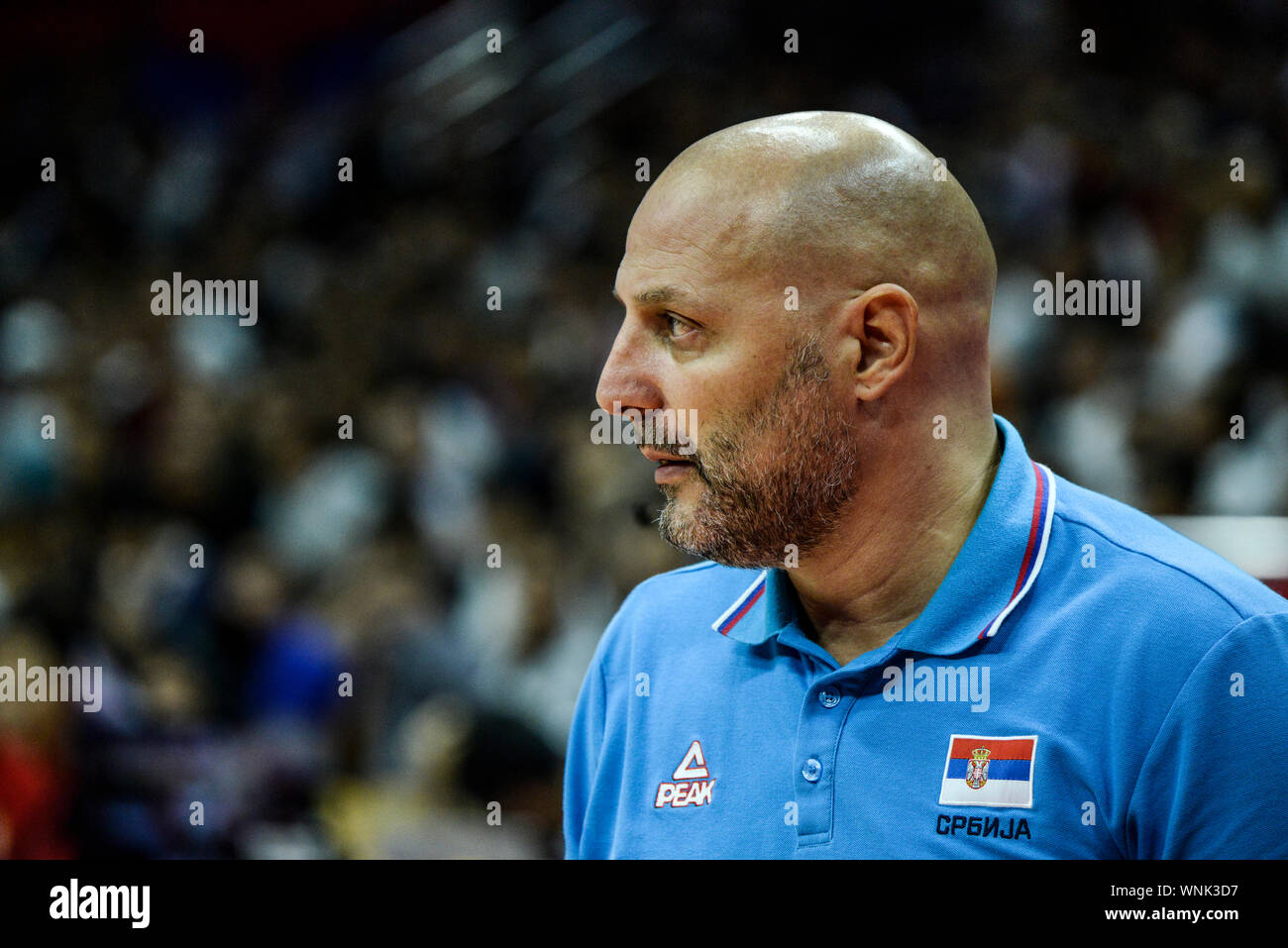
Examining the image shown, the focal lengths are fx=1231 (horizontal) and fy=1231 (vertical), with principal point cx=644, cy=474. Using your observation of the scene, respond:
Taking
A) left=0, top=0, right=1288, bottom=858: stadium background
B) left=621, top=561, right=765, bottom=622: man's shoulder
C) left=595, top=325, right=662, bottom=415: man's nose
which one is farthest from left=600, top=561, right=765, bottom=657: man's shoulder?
left=0, top=0, right=1288, bottom=858: stadium background

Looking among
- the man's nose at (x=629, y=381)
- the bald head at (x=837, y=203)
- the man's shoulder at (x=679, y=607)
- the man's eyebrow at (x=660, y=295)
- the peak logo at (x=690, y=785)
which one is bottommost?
the peak logo at (x=690, y=785)

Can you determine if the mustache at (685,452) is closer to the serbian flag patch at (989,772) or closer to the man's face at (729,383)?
the man's face at (729,383)

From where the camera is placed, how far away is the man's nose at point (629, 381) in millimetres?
1065

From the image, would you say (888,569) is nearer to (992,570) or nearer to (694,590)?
(992,570)

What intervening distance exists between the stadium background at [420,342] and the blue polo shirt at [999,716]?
93cm

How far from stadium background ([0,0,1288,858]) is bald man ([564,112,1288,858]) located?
40.4 inches

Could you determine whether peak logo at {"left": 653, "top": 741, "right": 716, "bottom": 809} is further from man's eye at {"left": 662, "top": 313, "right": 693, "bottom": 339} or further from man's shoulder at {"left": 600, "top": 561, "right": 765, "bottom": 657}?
man's eye at {"left": 662, "top": 313, "right": 693, "bottom": 339}

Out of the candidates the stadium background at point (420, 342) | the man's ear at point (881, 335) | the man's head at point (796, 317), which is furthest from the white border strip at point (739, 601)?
the stadium background at point (420, 342)

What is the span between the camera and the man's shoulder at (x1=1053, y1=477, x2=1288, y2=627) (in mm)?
963

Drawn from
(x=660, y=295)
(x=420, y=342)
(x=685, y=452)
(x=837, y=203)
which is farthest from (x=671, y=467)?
(x=420, y=342)

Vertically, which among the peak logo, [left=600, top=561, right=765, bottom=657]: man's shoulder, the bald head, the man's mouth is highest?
the bald head

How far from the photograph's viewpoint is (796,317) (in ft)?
3.41

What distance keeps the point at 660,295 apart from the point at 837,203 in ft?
0.55
